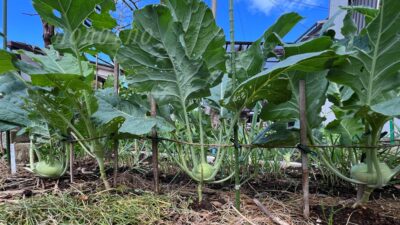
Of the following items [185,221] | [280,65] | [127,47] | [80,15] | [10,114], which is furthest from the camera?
[10,114]

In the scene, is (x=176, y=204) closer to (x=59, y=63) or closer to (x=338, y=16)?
(x=59, y=63)

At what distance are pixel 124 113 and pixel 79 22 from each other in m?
0.46

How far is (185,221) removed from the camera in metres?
1.08

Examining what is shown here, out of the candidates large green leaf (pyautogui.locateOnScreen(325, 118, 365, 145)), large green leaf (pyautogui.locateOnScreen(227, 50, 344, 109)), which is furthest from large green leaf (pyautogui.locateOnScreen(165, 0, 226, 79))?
large green leaf (pyautogui.locateOnScreen(325, 118, 365, 145))

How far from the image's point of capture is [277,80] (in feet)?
3.43

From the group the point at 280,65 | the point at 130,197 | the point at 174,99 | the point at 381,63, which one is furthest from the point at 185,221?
the point at 381,63

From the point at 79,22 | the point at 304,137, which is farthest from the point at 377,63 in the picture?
the point at 79,22

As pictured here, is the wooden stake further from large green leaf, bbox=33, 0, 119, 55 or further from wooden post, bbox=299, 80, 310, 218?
large green leaf, bbox=33, 0, 119, 55

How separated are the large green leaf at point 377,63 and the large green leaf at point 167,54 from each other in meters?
0.48

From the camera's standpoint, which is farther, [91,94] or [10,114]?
[10,114]

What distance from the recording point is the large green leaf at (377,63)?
96 centimetres

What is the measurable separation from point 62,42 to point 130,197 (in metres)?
0.76

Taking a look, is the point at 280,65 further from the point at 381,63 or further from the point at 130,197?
the point at 130,197

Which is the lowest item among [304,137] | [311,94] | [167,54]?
[304,137]
